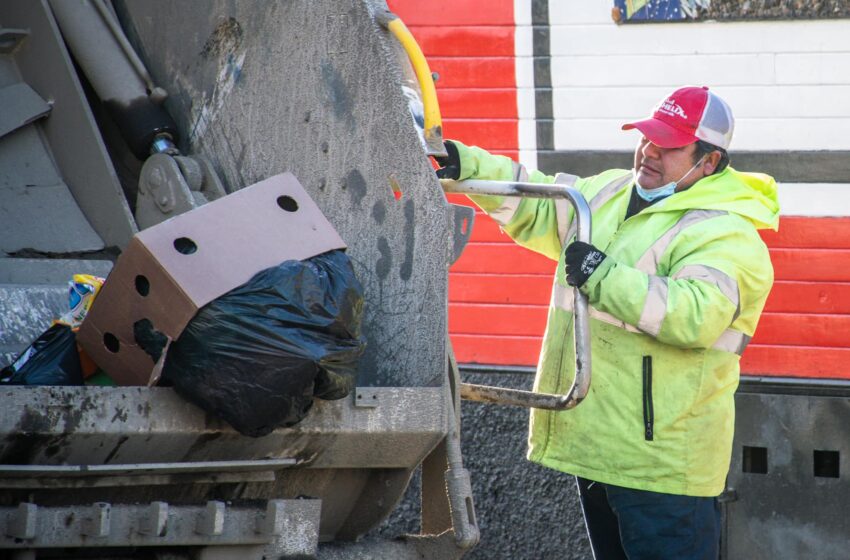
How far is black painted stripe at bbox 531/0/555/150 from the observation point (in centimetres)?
506

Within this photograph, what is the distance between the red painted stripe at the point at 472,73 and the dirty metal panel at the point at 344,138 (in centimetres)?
170

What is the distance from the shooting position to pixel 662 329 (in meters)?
3.39

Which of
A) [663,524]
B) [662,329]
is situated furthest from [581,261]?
[663,524]

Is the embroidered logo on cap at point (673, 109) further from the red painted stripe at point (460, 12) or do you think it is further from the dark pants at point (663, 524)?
the red painted stripe at point (460, 12)

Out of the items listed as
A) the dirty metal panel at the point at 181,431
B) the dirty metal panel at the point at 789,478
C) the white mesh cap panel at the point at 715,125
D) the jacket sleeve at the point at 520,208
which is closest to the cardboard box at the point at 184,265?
the dirty metal panel at the point at 181,431

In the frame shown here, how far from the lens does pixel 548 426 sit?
364cm

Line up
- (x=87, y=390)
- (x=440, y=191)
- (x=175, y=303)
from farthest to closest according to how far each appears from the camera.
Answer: (x=440, y=191) < (x=175, y=303) < (x=87, y=390)

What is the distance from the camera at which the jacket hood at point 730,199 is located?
3.57 meters

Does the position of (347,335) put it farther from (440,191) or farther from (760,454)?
(760,454)

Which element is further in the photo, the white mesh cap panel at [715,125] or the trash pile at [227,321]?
the white mesh cap panel at [715,125]

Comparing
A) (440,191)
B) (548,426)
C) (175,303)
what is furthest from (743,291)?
(175,303)

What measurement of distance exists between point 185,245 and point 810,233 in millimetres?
2831

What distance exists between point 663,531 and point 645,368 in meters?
0.42

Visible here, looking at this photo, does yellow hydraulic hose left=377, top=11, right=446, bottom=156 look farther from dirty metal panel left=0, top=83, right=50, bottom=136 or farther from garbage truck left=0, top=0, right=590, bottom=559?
dirty metal panel left=0, top=83, right=50, bottom=136
